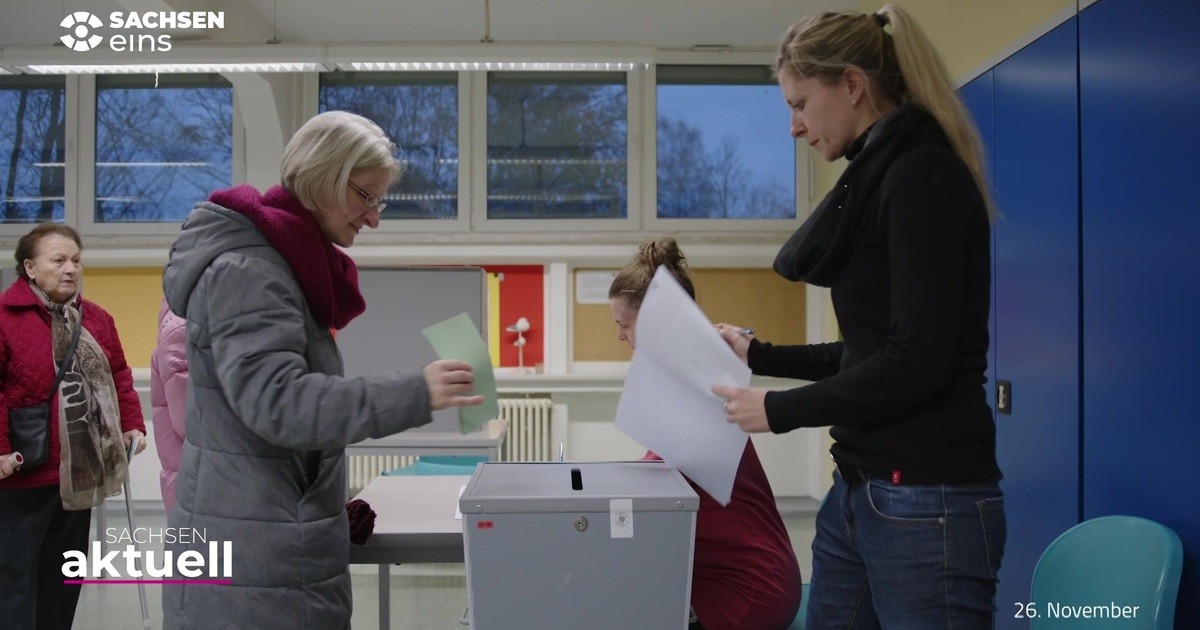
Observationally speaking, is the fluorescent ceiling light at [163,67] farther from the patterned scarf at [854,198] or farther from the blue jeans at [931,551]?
the blue jeans at [931,551]

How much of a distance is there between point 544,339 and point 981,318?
4.29 metres

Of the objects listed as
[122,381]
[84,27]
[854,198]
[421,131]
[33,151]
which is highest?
[84,27]

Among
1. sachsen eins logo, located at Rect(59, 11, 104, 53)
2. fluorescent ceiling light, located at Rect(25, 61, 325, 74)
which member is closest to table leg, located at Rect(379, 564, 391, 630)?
fluorescent ceiling light, located at Rect(25, 61, 325, 74)

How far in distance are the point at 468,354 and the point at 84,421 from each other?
2140mm

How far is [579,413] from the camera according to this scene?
5.27 meters

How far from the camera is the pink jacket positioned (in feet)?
8.25

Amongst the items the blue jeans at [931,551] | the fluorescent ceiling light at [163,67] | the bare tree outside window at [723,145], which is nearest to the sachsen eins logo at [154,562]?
the blue jeans at [931,551]

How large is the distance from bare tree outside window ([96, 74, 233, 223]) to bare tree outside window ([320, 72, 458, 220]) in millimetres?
765

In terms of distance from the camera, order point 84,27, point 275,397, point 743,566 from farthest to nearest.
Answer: point 84,27 → point 743,566 → point 275,397

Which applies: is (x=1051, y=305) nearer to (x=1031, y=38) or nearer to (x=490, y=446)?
(x=1031, y=38)

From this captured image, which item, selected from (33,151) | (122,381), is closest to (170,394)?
(122,381)

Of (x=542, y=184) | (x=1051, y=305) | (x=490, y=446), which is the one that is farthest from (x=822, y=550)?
(x=542, y=184)

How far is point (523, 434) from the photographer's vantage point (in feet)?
16.8

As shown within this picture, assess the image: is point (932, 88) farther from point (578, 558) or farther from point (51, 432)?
point (51, 432)
